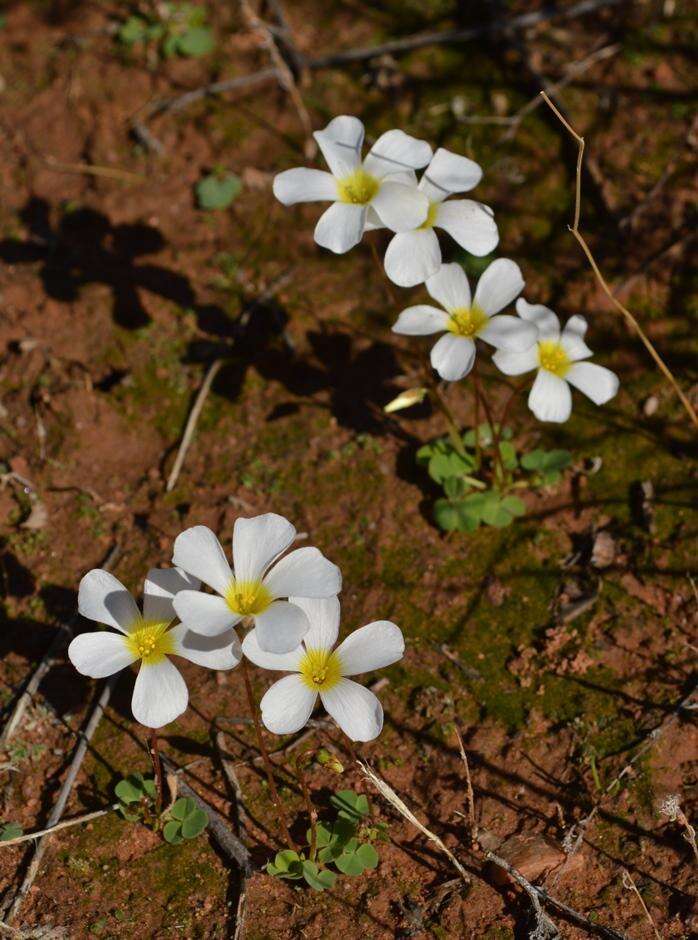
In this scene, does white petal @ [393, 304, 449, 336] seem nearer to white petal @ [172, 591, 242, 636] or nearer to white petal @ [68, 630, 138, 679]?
white petal @ [172, 591, 242, 636]

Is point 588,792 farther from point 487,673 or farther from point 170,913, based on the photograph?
point 170,913

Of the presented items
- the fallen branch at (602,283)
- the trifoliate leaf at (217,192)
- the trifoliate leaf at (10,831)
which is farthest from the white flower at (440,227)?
the trifoliate leaf at (10,831)

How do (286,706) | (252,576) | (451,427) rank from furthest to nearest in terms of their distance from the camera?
1. (451,427)
2. (252,576)
3. (286,706)

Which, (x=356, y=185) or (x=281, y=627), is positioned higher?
(x=356, y=185)

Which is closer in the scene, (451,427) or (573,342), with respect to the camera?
(573,342)

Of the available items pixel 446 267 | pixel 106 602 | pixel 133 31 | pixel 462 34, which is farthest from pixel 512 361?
pixel 133 31

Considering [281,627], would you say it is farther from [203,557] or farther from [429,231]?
[429,231]

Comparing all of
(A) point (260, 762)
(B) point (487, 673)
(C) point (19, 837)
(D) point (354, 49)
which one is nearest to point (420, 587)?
(B) point (487, 673)

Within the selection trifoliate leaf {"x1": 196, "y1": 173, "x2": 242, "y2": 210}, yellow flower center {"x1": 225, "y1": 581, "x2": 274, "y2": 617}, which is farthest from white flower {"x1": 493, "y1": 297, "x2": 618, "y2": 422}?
trifoliate leaf {"x1": 196, "y1": 173, "x2": 242, "y2": 210}
